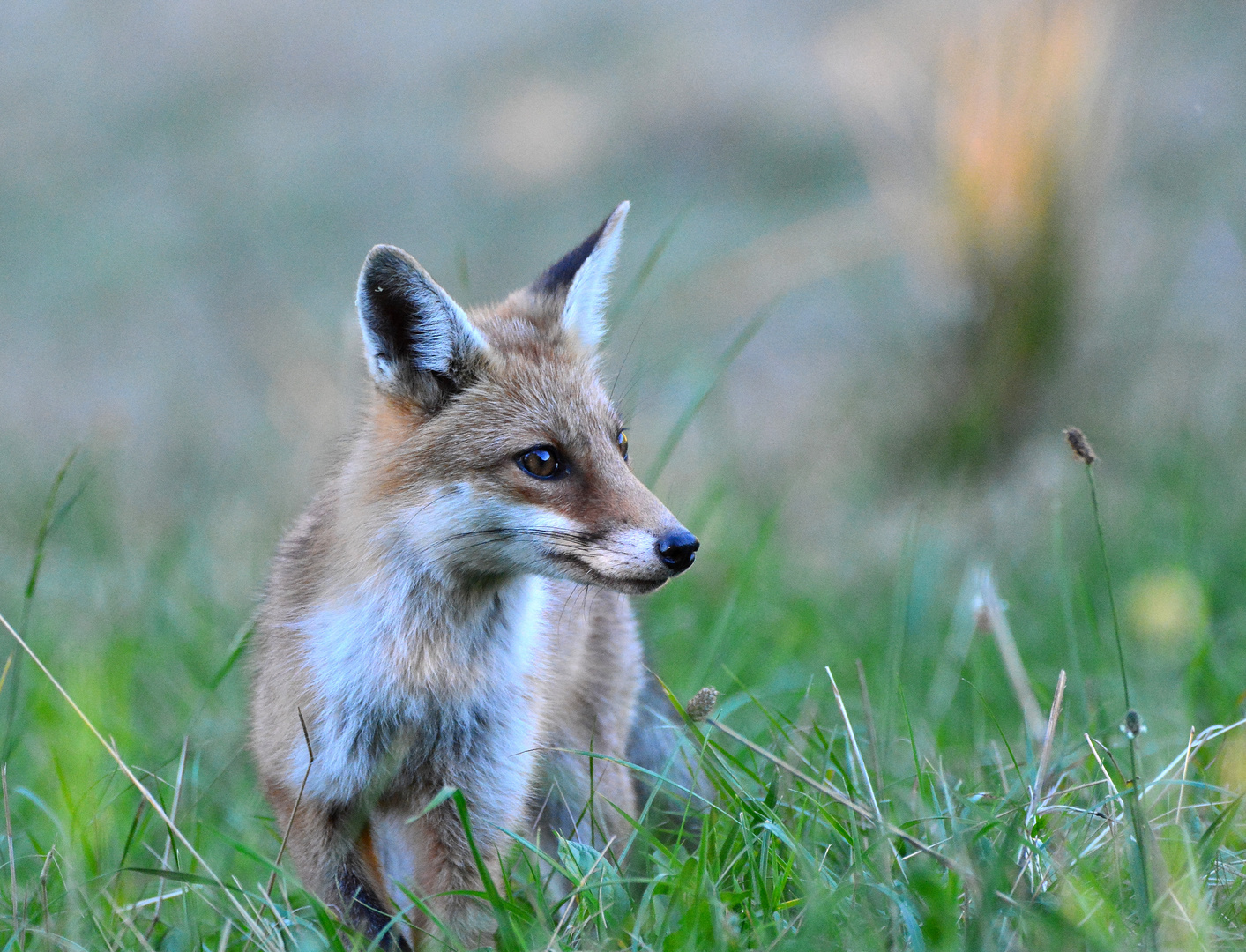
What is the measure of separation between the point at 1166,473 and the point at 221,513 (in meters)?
6.88

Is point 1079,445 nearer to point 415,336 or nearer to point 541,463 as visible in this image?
point 541,463

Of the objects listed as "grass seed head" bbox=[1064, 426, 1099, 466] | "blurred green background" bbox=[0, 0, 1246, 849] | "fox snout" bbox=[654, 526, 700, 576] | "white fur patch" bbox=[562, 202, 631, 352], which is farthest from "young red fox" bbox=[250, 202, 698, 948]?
"grass seed head" bbox=[1064, 426, 1099, 466]

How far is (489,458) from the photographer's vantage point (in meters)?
3.65

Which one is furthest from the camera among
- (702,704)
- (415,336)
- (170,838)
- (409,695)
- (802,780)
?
(415,336)

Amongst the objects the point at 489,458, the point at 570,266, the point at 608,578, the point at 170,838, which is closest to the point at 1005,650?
the point at 608,578

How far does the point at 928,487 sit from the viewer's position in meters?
8.87

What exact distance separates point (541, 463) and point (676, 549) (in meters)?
0.62

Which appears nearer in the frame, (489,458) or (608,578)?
(608,578)

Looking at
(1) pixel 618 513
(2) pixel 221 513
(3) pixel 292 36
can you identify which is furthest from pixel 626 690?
(3) pixel 292 36

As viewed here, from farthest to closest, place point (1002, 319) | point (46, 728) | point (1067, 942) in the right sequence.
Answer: point (1002, 319)
point (46, 728)
point (1067, 942)

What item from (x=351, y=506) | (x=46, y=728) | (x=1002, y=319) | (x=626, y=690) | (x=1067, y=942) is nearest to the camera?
(x=1067, y=942)

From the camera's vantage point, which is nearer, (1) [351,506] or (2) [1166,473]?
(1) [351,506]

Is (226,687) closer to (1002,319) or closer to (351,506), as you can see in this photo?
(351,506)

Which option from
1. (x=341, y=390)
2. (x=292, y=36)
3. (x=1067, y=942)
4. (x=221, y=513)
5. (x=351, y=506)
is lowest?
(x=221, y=513)
